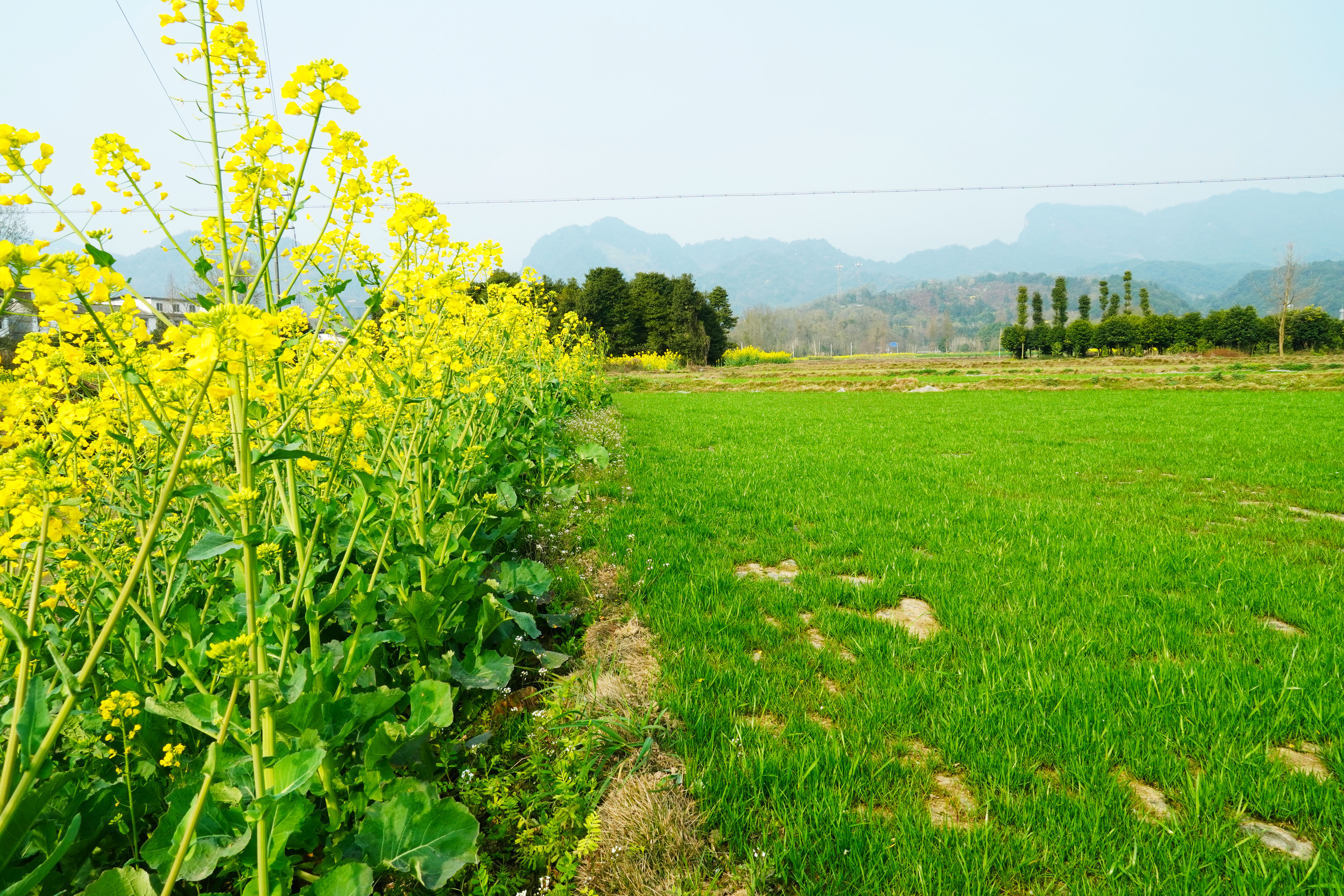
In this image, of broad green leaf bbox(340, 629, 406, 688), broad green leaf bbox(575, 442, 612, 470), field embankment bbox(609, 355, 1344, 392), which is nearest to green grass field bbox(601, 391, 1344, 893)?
broad green leaf bbox(575, 442, 612, 470)

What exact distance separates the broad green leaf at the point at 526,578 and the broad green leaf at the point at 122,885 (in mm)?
1391

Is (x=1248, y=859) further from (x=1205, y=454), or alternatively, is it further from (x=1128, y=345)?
(x=1128, y=345)

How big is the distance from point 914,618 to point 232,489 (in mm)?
2937

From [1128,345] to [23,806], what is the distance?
6083 centimetres

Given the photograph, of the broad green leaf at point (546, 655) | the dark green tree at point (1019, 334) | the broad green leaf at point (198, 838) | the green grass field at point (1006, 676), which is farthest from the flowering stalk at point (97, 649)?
the dark green tree at point (1019, 334)

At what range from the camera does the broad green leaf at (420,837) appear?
1.34 metres

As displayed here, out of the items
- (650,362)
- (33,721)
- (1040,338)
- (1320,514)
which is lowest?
(1320,514)

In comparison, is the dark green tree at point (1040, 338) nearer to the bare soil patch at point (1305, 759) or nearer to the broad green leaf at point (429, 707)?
the bare soil patch at point (1305, 759)

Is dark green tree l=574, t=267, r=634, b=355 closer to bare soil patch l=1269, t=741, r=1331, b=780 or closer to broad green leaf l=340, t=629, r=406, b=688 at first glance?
broad green leaf l=340, t=629, r=406, b=688

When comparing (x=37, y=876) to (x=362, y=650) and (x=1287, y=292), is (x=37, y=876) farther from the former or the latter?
(x=1287, y=292)

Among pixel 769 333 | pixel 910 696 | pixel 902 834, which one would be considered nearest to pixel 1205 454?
pixel 910 696

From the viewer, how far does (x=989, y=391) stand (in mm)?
21766

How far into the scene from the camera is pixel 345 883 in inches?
47.6

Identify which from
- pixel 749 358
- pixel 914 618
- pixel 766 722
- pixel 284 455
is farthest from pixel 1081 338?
pixel 284 455
